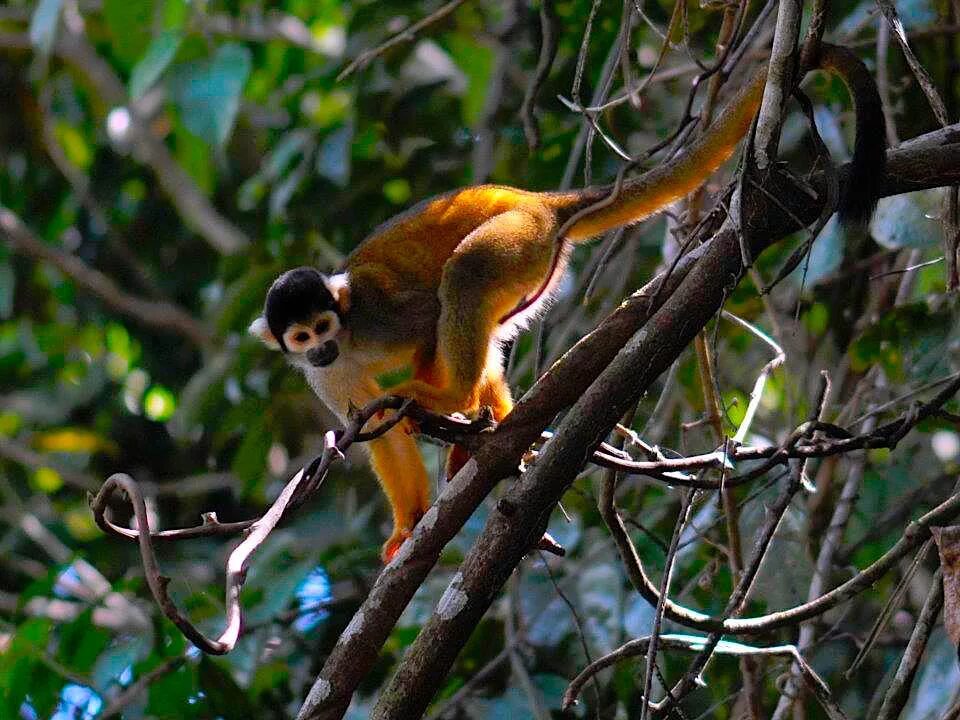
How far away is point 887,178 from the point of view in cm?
207

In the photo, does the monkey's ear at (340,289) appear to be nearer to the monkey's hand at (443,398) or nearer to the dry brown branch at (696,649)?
the monkey's hand at (443,398)

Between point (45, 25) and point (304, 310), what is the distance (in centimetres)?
143

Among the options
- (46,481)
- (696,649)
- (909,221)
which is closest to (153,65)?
(909,221)

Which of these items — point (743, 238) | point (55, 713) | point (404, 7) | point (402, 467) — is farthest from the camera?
point (404, 7)

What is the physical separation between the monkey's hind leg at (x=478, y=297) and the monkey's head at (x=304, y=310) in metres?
0.26

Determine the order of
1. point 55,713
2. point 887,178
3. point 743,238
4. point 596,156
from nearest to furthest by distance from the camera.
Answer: point 743,238 < point 887,178 < point 55,713 < point 596,156

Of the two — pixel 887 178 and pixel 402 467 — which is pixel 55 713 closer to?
pixel 402 467

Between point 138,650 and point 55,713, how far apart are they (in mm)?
230

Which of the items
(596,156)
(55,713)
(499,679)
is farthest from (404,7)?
(55,713)

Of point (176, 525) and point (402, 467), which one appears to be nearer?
point (402, 467)

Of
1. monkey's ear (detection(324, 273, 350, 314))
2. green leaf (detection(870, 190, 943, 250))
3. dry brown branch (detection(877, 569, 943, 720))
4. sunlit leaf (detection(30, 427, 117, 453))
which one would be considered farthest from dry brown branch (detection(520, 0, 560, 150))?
sunlit leaf (detection(30, 427, 117, 453))

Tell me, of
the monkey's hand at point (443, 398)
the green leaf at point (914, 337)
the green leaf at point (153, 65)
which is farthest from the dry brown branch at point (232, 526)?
the green leaf at point (153, 65)

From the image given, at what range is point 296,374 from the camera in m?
3.94

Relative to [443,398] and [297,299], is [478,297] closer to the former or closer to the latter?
[443,398]
